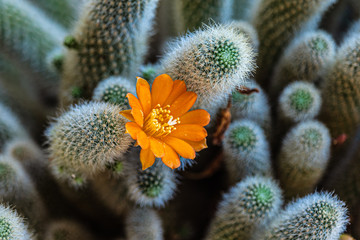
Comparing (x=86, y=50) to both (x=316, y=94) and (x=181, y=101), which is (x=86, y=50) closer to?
(x=181, y=101)

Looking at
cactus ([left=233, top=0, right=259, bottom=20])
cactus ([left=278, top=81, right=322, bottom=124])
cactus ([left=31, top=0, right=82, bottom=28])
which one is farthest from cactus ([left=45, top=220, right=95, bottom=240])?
cactus ([left=233, top=0, right=259, bottom=20])

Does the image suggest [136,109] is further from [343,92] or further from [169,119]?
[343,92]

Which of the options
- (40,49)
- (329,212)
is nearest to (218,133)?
(329,212)

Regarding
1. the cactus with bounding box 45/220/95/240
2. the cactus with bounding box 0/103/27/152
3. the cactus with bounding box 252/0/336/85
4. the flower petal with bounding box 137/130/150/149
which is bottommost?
the cactus with bounding box 45/220/95/240

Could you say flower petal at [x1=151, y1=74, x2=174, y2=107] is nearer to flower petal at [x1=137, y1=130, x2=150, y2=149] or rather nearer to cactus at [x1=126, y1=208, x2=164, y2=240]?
flower petal at [x1=137, y1=130, x2=150, y2=149]

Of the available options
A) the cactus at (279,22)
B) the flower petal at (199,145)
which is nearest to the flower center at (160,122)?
the flower petal at (199,145)

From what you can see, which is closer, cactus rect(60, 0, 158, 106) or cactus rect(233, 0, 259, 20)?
cactus rect(60, 0, 158, 106)
